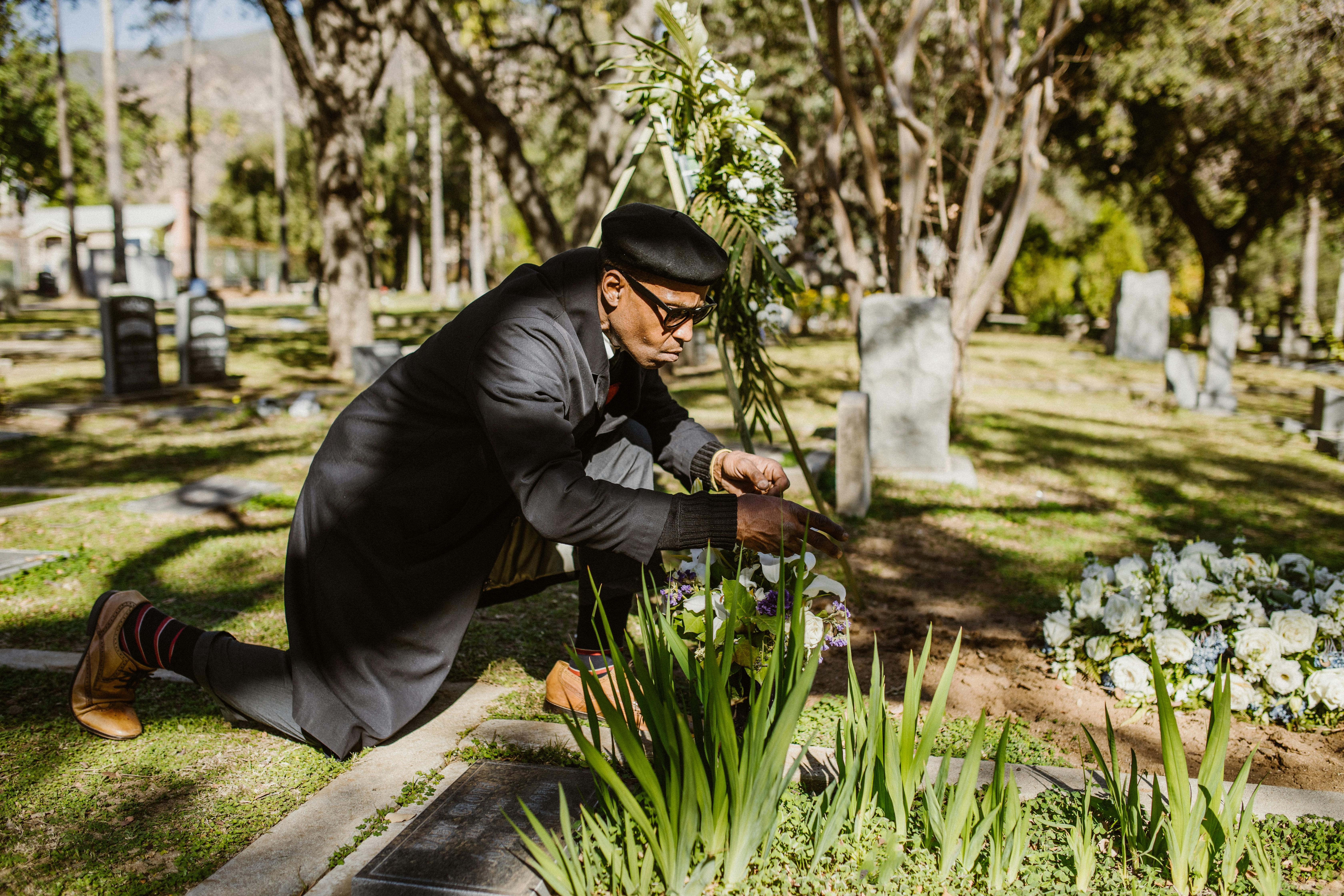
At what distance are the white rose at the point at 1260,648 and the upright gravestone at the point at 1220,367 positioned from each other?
361 inches

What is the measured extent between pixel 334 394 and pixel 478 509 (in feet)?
27.8

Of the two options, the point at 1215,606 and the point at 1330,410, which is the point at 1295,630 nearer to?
the point at 1215,606

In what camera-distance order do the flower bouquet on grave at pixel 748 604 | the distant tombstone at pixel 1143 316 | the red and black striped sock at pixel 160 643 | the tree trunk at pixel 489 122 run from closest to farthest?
the flower bouquet on grave at pixel 748 604 < the red and black striped sock at pixel 160 643 < the tree trunk at pixel 489 122 < the distant tombstone at pixel 1143 316

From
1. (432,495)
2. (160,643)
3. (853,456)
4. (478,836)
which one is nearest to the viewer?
(478,836)

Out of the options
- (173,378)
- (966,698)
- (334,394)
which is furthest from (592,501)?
(173,378)

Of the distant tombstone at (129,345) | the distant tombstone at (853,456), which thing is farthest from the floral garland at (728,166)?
the distant tombstone at (129,345)

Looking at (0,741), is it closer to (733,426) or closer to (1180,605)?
(1180,605)

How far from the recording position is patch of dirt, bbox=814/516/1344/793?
2738 millimetres

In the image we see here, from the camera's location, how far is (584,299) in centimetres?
240

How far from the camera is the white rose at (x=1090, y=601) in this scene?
3.24 metres

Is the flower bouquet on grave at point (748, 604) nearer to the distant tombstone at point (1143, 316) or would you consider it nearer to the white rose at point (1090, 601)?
the white rose at point (1090, 601)

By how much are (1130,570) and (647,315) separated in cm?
217

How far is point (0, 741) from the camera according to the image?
2553mm

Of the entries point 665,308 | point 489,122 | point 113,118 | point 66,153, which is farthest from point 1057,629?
point 66,153
